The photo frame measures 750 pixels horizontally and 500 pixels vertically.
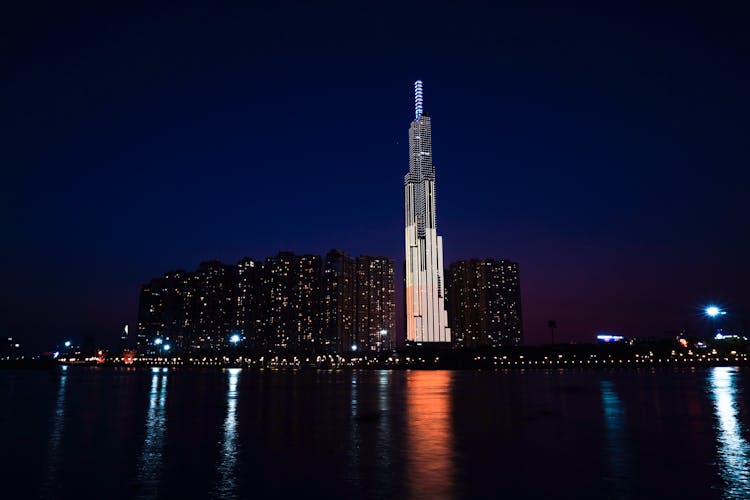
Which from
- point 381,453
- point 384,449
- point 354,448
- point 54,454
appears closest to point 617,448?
point 384,449

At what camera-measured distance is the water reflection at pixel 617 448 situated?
22.1m

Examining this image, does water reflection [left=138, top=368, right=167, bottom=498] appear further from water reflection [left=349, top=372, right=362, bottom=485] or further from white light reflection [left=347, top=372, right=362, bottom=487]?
water reflection [left=349, top=372, right=362, bottom=485]

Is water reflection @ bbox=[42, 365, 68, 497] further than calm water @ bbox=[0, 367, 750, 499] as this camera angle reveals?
Yes

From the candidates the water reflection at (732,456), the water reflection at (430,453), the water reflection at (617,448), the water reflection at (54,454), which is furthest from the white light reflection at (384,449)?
the water reflection at (54,454)

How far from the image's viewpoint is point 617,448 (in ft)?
101

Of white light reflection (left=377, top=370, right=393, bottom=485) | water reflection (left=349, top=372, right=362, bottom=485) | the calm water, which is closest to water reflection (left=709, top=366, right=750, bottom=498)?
the calm water

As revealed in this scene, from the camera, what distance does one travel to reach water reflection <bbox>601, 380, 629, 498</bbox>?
2212 cm

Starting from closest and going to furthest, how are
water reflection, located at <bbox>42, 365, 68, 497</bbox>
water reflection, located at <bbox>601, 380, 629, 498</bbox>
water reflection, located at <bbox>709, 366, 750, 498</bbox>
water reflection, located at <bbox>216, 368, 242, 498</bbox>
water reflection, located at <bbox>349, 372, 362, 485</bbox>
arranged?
water reflection, located at <bbox>709, 366, 750, 498</bbox>, water reflection, located at <bbox>216, 368, 242, 498</bbox>, water reflection, located at <bbox>601, 380, 629, 498</bbox>, water reflection, located at <bbox>42, 365, 68, 497</bbox>, water reflection, located at <bbox>349, 372, 362, 485</bbox>

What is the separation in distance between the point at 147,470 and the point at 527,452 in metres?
17.6

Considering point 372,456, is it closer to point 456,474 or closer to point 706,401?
point 456,474

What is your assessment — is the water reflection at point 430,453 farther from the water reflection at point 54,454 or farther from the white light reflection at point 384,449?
the water reflection at point 54,454

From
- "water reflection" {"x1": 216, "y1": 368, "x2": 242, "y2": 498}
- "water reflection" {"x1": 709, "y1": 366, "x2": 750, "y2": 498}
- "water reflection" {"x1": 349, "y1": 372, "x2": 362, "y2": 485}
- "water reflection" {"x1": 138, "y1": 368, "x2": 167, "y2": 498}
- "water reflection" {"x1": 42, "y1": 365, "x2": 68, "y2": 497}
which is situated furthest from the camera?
"water reflection" {"x1": 349, "y1": 372, "x2": 362, "y2": 485}

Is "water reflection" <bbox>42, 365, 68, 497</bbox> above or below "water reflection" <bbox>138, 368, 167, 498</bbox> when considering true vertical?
below

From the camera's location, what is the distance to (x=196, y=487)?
21938mm
